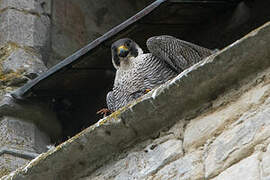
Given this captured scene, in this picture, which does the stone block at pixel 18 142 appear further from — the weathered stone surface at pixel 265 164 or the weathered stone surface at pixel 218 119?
the weathered stone surface at pixel 265 164

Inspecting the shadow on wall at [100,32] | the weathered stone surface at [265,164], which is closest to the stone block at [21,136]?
the shadow on wall at [100,32]

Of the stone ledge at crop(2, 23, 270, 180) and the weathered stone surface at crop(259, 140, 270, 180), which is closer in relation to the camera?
the weathered stone surface at crop(259, 140, 270, 180)

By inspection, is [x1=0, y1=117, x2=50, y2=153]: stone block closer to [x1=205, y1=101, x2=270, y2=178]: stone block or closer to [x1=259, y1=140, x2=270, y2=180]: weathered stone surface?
[x1=205, y1=101, x2=270, y2=178]: stone block

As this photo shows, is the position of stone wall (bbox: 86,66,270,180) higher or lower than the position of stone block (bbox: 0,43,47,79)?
lower

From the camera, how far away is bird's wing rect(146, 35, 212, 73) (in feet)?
19.2

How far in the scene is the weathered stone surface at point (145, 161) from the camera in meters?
4.94

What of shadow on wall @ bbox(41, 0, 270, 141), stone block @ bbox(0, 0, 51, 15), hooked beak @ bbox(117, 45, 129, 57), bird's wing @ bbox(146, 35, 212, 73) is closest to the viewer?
bird's wing @ bbox(146, 35, 212, 73)

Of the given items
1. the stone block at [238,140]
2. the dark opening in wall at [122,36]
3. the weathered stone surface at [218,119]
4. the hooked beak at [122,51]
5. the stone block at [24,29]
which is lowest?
the stone block at [238,140]

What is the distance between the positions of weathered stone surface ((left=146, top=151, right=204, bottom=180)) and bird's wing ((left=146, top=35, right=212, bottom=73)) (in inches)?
42.1

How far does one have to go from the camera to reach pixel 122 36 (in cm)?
653

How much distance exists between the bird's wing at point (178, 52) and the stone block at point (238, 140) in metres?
1.17

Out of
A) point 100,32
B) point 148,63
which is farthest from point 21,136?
point 100,32

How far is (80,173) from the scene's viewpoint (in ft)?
17.5

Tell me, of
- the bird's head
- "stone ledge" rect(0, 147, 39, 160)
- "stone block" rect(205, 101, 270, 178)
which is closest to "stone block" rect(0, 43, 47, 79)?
"stone ledge" rect(0, 147, 39, 160)
